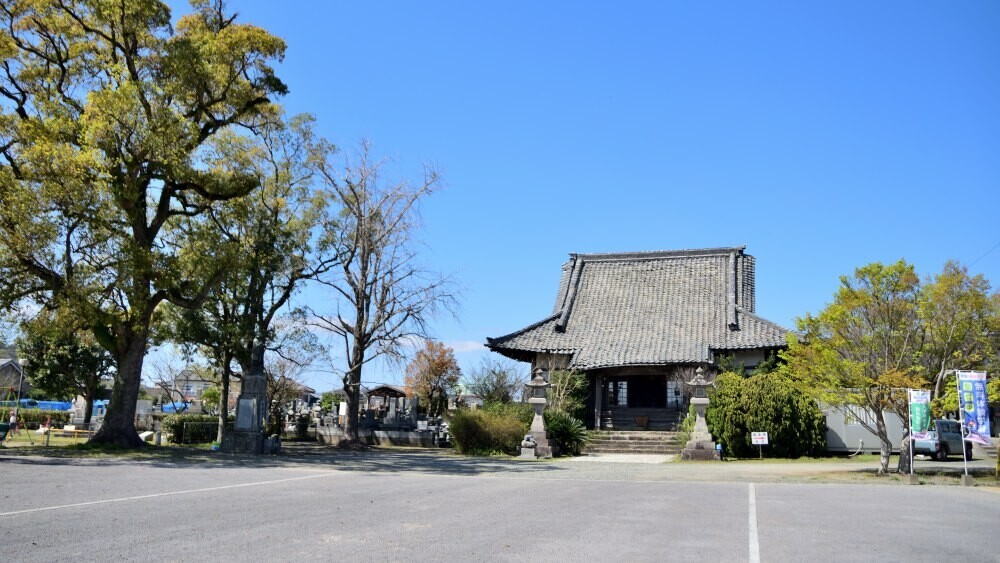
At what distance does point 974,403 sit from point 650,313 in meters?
17.1

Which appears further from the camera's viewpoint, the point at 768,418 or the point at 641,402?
the point at 641,402

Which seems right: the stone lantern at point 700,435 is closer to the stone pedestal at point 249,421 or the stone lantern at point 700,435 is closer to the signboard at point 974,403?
the signboard at point 974,403

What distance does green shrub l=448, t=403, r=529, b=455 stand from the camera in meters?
23.3

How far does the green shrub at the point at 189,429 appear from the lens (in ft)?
89.4

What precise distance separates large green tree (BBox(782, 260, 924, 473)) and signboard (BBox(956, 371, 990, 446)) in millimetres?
966

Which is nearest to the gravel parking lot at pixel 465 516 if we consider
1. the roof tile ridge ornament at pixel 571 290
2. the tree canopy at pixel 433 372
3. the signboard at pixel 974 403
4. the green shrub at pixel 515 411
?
the signboard at pixel 974 403

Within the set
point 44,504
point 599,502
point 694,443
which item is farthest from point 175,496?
point 694,443

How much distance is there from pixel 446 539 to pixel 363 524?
126 centimetres

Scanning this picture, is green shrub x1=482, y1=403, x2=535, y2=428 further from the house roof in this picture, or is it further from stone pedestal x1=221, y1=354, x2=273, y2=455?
stone pedestal x1=221, y1=354, x2=273, y2=455

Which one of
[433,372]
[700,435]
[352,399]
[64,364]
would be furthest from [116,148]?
[433,372]

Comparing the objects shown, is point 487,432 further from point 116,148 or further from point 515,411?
point 116,148

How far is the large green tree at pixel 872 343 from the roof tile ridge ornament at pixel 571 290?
15.3m

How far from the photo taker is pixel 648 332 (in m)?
29.4

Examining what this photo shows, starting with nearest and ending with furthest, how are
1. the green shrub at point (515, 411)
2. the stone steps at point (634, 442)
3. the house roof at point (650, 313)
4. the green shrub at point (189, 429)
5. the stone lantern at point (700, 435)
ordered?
the stone lantern at point (700, 435) < the green shrub at point (515, 411) < the stone steps at point (634, 442) < the green shrub at point (189, 429) < the house roof at point (650, 313)
